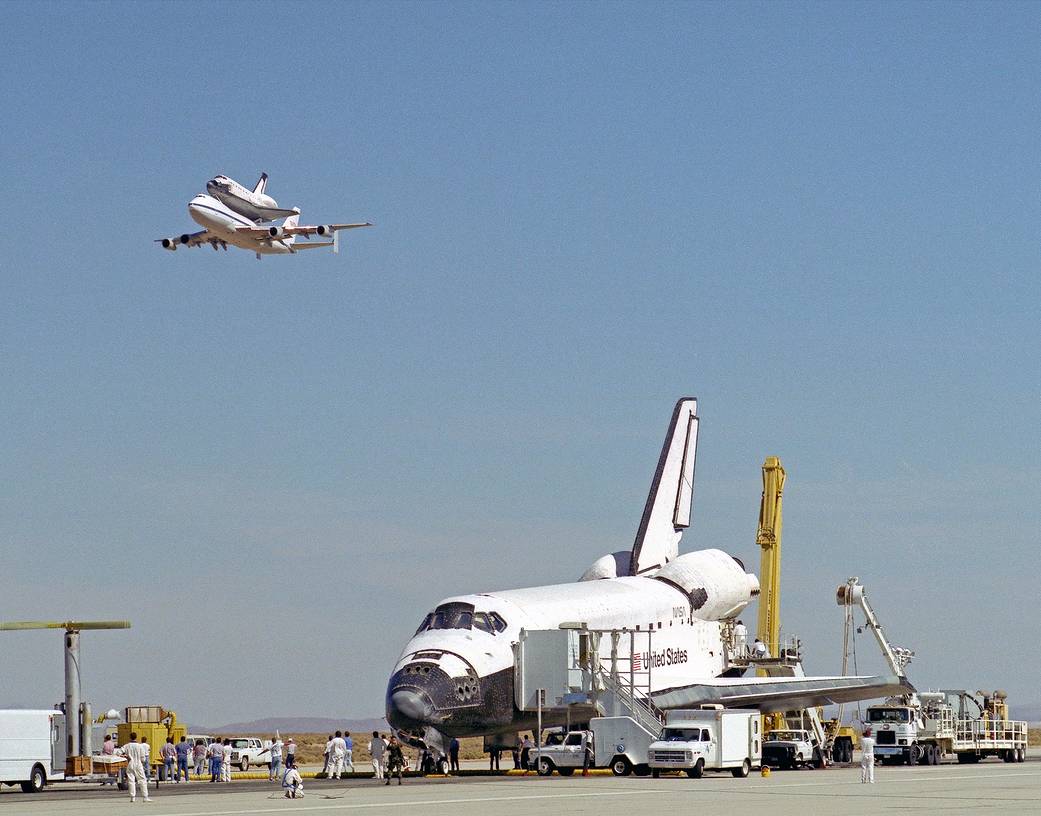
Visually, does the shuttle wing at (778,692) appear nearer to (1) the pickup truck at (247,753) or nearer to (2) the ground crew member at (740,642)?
(2) the ground crew member at (740,642)

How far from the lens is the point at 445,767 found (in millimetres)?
41844

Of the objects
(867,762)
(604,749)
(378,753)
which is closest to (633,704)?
(604,749)

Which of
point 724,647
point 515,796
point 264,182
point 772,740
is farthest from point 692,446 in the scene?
point 515,796

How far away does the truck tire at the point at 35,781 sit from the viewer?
3744 cm

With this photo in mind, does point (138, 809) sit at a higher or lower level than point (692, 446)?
lower

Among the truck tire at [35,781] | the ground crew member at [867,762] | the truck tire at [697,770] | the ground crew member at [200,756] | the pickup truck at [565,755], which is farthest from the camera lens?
the ground crew member at [200,756]

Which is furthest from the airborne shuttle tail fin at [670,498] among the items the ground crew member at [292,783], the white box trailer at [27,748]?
the ground crew member at [292,783]

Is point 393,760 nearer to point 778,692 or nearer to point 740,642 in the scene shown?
point 778,692

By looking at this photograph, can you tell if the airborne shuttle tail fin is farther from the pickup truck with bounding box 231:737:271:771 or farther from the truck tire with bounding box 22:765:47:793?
the truck tire with bounding box 22:765:47:793

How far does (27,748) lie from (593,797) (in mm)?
16376

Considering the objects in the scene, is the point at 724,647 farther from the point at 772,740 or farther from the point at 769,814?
the point at 769,814

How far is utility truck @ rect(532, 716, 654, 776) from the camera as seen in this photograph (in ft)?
125

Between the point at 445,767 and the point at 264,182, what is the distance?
21.7 m

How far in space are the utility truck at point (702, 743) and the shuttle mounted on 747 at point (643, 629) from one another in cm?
373
